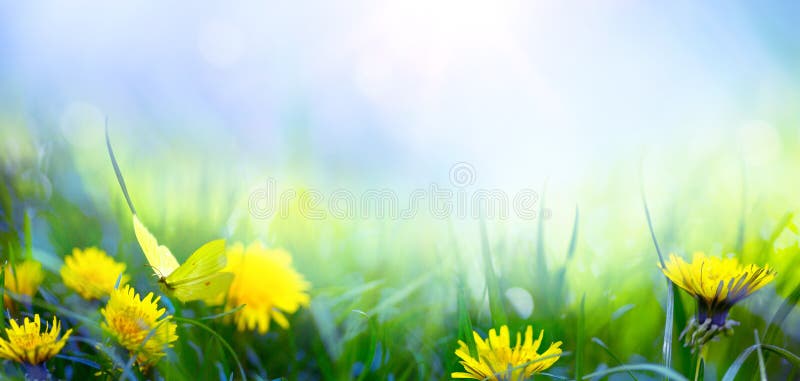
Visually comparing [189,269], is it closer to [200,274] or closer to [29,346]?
[200,274]

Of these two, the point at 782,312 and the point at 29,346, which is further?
the point at 782,312

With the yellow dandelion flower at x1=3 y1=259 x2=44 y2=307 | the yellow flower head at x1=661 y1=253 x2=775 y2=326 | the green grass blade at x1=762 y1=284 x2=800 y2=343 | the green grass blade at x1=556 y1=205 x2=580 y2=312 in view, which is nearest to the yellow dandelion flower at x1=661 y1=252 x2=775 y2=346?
the yellow flower head at x1=661 y1=253 x2=775 y2=326

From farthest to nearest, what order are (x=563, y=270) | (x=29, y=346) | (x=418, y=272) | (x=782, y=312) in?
(x=418, y=272), (x=563, y=270), (x=782, y=312), (x=29, y=346)

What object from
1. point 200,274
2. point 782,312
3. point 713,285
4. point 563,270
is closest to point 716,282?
point 713,285

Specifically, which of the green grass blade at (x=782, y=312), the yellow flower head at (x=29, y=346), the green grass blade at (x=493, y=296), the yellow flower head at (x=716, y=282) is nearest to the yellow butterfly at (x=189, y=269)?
the yellow flower head at (x=29, y=346)

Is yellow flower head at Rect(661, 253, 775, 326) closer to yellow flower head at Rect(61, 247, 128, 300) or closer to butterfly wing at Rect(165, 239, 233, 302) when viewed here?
butterfly wing at Rect(165, 239, 233, 302)

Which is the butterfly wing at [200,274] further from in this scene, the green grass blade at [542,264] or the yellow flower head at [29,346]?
the green grass blade at [542,264]

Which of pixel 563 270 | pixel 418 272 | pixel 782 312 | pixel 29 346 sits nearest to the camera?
pixel 29 346
